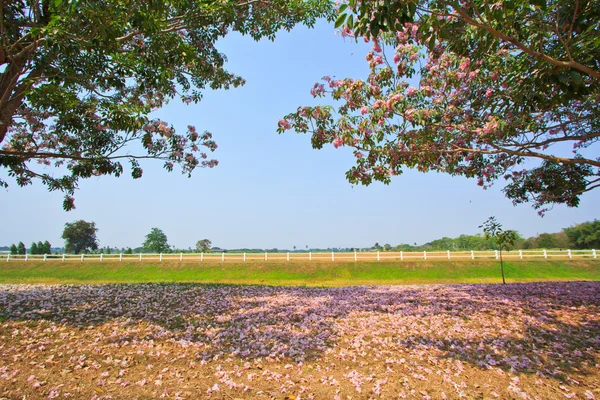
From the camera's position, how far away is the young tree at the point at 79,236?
8062 cm

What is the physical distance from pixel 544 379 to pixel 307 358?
3.76 m

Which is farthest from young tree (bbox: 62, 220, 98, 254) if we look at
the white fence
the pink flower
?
the pink flower

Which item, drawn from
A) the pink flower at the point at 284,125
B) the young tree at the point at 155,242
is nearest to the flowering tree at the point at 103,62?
the pink flower at the point at 284,125

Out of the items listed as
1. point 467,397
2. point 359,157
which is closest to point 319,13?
point 359,157

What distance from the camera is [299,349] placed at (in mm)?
6250

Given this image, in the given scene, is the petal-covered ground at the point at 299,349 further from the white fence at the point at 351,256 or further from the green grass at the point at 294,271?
the white fence at the point at 351,256

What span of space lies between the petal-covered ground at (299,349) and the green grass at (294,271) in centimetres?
1698

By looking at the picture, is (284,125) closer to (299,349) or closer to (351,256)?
(299,349)

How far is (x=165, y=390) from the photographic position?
462cm

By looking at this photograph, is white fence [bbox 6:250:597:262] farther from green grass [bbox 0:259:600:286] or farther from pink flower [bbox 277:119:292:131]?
pink flower [bbox 277:119:292:131]

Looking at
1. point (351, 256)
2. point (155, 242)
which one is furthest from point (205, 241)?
point (351, 256)

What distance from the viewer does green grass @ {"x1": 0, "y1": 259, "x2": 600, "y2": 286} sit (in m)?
27.1

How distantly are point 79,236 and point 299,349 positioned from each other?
94.1 meters

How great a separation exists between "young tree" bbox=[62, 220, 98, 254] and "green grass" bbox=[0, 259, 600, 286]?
5140 centimetres
